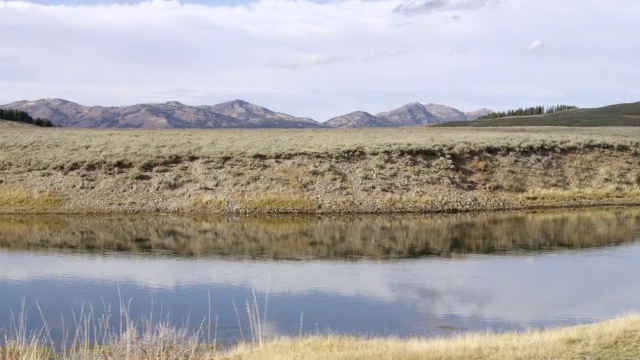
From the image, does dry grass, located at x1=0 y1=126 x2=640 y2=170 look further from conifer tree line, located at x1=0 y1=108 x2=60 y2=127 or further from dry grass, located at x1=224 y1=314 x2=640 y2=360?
conifer tree line, located at x1=0 y1=108 x2=60 y2=127

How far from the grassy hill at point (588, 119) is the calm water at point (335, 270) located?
8738 centimetres

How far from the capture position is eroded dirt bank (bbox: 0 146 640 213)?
43875 mm

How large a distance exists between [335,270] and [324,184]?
66.7 ft

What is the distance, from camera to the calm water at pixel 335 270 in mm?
18828

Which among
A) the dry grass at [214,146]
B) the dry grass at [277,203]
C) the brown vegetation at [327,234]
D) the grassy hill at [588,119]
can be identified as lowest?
the brown vegetation at [327,234]

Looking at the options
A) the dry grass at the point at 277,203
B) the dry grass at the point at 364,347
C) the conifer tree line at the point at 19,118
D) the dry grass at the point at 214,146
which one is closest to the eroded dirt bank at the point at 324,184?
the dry grass at the point at 277,203

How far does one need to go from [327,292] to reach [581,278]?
881cm

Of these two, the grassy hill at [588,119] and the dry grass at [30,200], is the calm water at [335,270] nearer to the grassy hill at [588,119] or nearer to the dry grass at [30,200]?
the dry grass at [30,200]

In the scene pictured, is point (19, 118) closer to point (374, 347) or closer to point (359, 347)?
point (359, 347)

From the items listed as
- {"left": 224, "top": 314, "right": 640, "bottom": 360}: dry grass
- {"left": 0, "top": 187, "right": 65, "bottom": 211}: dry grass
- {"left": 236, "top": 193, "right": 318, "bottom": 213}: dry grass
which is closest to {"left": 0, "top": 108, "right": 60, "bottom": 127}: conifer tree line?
{"left": 0, "top": 187, "right": 65, "bottom": 211}: dry grass

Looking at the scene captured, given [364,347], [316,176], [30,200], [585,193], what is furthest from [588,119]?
[364,347]

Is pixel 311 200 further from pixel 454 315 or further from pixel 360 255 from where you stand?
pixel 454 315

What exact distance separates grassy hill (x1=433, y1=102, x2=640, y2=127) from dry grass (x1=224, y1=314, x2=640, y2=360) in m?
108

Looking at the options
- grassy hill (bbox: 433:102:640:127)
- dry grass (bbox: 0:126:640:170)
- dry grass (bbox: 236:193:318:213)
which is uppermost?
grassy hill (bbox: 433:102:640:127)
